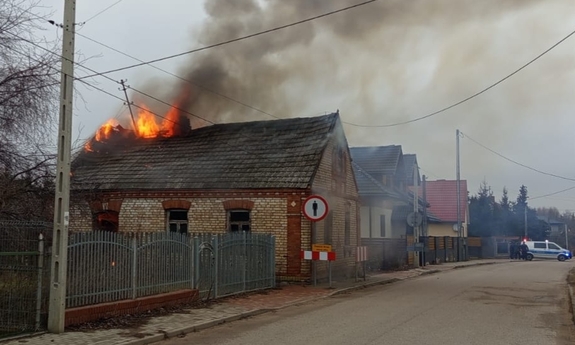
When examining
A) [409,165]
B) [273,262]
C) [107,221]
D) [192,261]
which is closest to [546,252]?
[409,165]

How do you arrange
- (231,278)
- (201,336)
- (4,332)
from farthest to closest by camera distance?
(231,278)
(201,336)
(4,332)

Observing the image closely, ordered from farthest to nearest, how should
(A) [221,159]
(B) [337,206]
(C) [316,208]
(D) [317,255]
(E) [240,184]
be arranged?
(B) [337,206], (A) [221,159], (E) [240,184], (D) [317,255], (C) [316,208]

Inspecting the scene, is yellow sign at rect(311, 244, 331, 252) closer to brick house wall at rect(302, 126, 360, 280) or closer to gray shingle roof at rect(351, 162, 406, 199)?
brick house wall at rect(302, 126, 360, 280)

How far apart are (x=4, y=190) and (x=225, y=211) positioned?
9.58 meters

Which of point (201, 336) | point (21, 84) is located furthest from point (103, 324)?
point (21, 84)

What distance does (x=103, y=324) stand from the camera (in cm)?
1002

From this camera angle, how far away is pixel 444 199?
52.1 meters

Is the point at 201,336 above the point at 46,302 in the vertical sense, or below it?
below

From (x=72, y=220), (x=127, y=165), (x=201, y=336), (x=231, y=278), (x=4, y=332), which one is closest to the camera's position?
(x=4, y=332)

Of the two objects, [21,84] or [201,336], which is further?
[21,84]

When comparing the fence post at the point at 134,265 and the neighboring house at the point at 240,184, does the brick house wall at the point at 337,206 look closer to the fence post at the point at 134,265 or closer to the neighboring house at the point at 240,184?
the neighboring house at the point at 240,184

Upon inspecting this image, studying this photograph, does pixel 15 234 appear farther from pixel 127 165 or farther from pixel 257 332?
pixel 127 165

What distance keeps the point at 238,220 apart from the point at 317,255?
392 cm

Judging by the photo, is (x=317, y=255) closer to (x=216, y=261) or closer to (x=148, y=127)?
(x=216, y=261)
